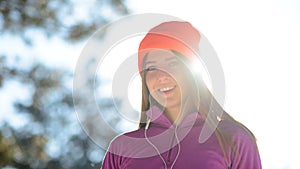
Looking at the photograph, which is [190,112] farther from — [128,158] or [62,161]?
[62,161]

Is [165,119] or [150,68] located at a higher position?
[150,68]

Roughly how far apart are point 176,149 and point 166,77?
0.53 feet

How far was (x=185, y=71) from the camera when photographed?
144 cm

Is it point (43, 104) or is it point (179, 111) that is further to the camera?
point (43, 104)

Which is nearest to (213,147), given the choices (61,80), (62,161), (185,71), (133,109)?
(185,71)

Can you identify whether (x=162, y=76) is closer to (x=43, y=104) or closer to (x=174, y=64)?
(x=174, y=64)

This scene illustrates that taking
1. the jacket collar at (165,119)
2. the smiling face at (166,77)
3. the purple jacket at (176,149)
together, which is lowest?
the purple jacket at (176,149)

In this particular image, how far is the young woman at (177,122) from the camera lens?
4.54 ft

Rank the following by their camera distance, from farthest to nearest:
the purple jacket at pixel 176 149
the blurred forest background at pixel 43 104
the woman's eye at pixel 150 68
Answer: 1. the blurred forest background at pixel 43 104
2. the woman's eye at pixel 150 68
3. the purple jacket at pixel 176 149

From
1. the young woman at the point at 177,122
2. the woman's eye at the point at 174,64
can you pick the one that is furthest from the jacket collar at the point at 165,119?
the woman's eye at the point at 174,64

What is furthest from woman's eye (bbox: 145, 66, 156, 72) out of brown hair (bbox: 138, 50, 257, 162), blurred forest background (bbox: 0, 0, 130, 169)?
blurred forest background (bbox: 0, 0, 130, 169)

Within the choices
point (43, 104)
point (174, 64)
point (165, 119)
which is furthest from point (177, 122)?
point (43, 104)

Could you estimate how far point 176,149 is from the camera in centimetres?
144

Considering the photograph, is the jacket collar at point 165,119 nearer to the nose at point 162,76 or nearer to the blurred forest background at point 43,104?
the nose at point 162,76
